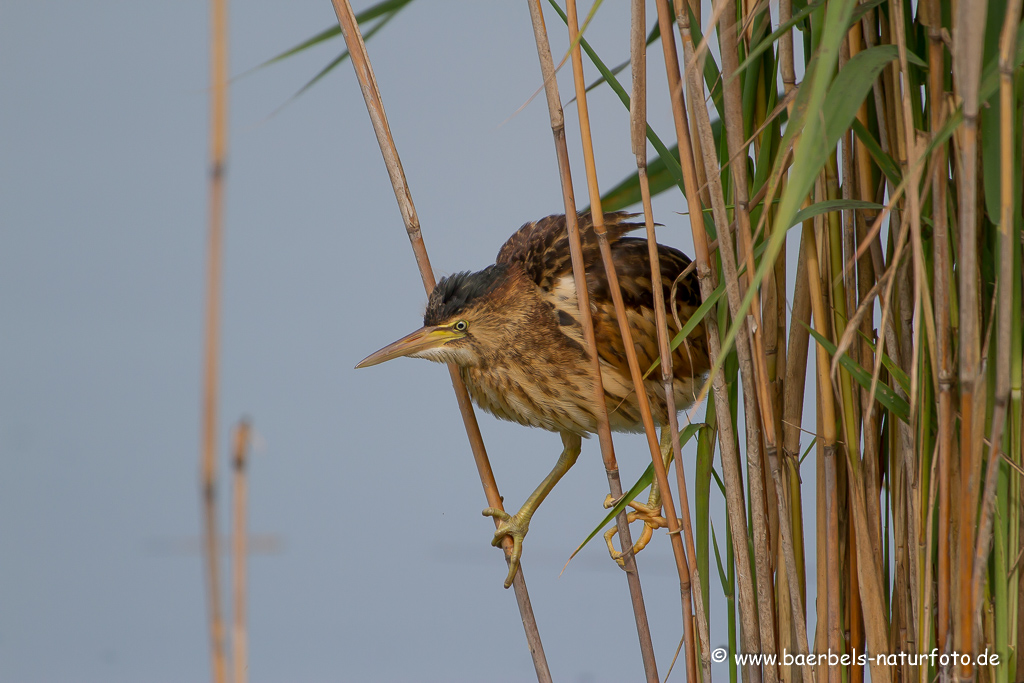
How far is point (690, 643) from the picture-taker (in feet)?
3.15

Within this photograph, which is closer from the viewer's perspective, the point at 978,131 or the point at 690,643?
the point at 978,131

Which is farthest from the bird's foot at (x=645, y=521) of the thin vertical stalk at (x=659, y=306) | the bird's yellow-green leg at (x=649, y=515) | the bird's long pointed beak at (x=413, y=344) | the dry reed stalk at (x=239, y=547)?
the dry reed stalk at (x=239, y=547)

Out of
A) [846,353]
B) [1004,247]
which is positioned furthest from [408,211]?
[1004,247]

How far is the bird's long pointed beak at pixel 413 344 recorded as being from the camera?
1.21m

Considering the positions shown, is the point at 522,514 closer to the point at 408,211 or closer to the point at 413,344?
the point at 413,344

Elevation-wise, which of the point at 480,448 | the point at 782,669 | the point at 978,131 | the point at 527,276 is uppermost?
the point at 978,131

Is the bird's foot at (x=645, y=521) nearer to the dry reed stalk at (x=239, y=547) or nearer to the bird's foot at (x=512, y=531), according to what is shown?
the bird's foot at (x=512, y=531)

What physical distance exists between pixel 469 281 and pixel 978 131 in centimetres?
72

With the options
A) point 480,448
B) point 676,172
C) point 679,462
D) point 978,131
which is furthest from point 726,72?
point 480,448

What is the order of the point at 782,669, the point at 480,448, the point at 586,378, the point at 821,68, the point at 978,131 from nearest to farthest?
the point at 821,68 → the point at 978,131 → the point at 782,669 → the point at 480,448 → the point at 586,378

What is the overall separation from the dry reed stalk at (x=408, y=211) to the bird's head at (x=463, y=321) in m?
0.12

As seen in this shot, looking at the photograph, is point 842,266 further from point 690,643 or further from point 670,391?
point 690,643

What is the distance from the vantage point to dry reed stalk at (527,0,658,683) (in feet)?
2.92

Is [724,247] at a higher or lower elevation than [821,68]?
lower
